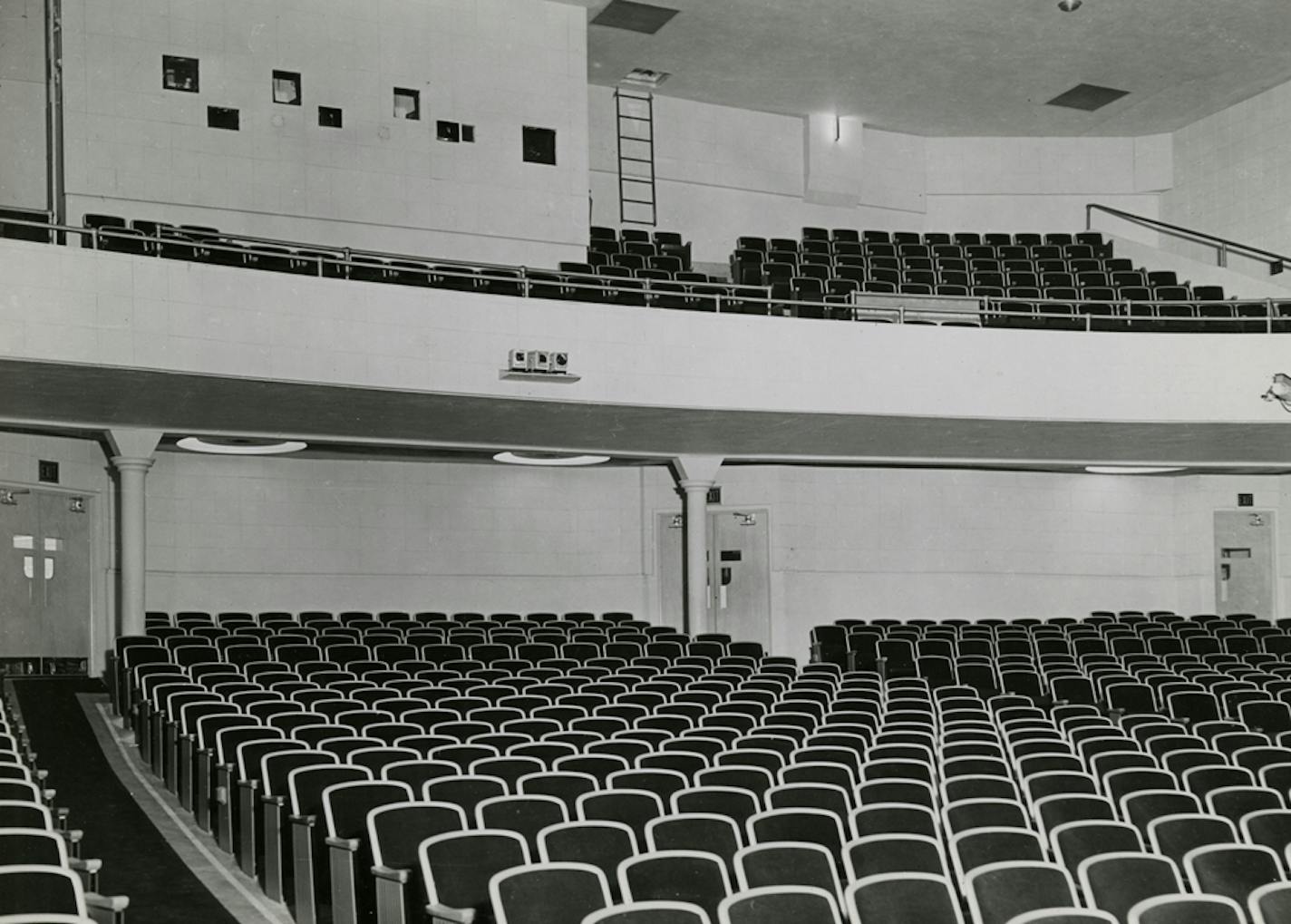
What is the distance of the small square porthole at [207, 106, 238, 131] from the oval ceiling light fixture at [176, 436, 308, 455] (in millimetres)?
3598

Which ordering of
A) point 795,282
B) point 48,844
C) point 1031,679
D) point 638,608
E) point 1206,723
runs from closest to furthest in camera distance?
point 48,844, point 1206,723, point 1031,679, point 795,282, point 638,608

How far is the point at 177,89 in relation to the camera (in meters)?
15.3

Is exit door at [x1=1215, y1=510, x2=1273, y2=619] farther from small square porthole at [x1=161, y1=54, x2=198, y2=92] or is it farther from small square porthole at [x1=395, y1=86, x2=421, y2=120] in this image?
small square porthole at [x1=161, y1=54, x2=198, y2=92]

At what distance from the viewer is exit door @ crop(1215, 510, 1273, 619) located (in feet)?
63.6

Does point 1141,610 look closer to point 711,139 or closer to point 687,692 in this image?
point 711,139

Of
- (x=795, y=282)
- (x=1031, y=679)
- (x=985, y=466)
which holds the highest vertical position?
(x=795, y=282)

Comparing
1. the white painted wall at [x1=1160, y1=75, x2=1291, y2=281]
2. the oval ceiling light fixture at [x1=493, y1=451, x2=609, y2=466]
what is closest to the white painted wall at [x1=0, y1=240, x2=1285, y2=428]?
the oval ceiling light fixture at [x1=493, y1=451, x2=609, y2=466]

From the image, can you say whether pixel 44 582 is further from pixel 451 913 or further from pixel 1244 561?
pixel 1244 561

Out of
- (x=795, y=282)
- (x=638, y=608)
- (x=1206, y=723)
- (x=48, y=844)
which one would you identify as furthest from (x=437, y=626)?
(x=48, y=844)

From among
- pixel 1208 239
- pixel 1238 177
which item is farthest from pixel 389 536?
pixel 1238 177

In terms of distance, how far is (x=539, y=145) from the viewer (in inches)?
675

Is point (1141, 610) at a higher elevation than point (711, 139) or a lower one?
lower

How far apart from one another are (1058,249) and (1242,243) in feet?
9.90

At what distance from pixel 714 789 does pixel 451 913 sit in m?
2.06
